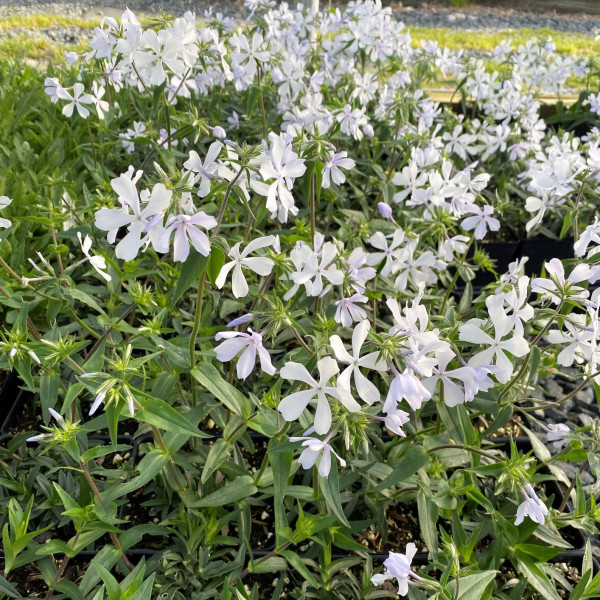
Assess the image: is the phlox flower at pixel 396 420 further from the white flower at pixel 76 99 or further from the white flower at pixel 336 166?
the white flower at pixel 76 99

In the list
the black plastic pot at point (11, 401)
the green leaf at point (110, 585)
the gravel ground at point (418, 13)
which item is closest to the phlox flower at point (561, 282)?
the green leaf at point (110, 585)

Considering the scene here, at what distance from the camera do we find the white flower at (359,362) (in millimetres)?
1188

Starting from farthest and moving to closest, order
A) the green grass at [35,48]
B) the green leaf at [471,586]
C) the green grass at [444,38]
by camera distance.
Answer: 1. the green grass at [444,38]
2. the green grass at [35,48]
3. the green leaf at [471,586]

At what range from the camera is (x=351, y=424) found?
132cm

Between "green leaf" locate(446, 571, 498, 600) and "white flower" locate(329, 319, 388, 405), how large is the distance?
41 cm

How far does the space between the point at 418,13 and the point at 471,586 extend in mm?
10647

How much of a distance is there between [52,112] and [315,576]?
2937 mm

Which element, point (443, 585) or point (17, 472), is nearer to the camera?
point (443, 585)

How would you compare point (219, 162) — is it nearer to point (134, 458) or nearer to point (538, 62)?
point (134, 458)

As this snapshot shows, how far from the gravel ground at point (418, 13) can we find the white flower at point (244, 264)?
860cm

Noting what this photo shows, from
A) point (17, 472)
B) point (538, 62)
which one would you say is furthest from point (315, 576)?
point (538, 62)

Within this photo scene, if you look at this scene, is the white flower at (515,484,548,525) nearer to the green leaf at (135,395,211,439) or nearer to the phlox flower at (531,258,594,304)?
the phlox flower at (531,258,594,304)

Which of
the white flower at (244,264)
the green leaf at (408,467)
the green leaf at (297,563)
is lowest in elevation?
the green leaf at (297,563)

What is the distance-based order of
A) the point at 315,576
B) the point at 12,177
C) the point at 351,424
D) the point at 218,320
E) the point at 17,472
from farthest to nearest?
the point at 12,177
the point at 218,320
the point at 17,472
the point at 315,576
the point at 351,424
